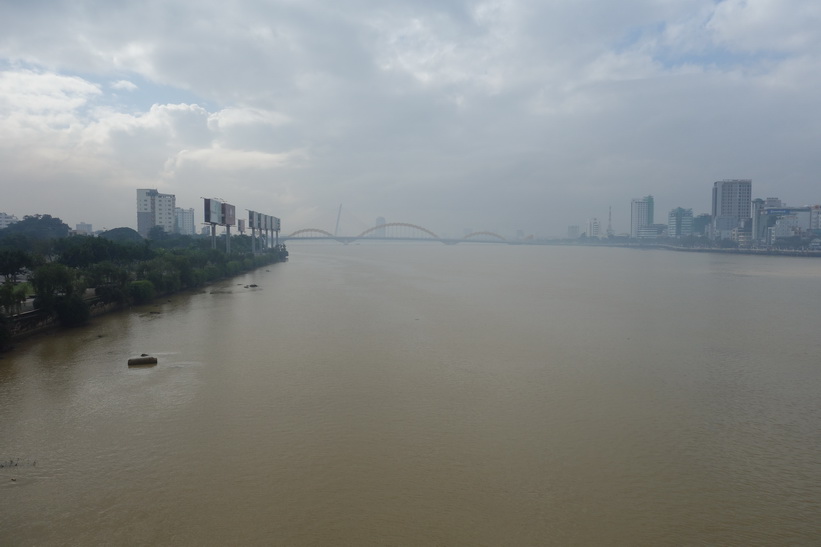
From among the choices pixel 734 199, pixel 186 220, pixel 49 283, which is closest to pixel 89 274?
pixel 49 283

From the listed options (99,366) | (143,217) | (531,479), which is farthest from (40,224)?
(531,479)

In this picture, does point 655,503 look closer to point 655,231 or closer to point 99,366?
point 99,366

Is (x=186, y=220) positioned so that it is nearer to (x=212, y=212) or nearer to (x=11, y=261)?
(x=212, y=212)

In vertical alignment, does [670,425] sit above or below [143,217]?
below

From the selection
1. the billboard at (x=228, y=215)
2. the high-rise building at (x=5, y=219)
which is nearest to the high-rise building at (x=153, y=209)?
the high-rise building at (x=5, y=219)

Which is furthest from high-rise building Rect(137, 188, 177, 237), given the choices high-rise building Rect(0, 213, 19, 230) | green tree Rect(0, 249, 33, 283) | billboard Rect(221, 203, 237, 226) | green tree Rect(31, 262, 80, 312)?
green tree Rect(31, 262, 80, 312)

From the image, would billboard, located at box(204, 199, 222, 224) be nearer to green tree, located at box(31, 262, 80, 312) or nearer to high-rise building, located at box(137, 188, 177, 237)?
green tree, located at box(31, 262, 80, 312)
